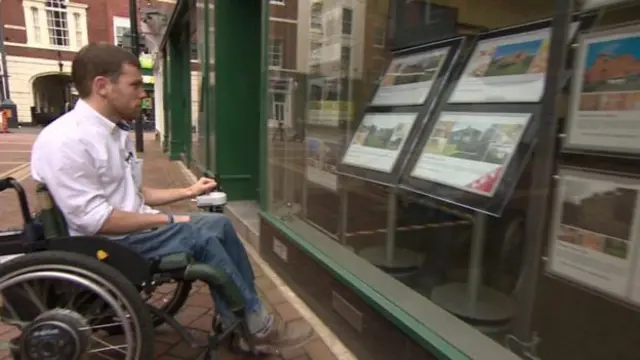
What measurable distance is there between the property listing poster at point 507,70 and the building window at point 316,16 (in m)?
1.42

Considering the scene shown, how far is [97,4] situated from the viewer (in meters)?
30.4

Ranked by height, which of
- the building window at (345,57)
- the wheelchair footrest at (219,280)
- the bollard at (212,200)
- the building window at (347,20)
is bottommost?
the wheelchair footrest at (219,280)

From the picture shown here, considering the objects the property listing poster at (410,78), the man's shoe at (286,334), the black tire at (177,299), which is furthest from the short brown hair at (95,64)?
the property listing poster at (410,78)

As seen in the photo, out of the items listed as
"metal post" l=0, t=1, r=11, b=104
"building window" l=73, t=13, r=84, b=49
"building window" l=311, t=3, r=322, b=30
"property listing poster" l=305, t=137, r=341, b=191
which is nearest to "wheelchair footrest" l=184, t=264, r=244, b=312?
"property listing poster" l=305, t=137, r=341, b=191

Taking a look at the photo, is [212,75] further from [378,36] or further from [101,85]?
[101,85]

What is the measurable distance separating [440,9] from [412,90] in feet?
3.32

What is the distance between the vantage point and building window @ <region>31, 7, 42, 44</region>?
96.5 ft

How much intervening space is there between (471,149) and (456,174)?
0.41 ft

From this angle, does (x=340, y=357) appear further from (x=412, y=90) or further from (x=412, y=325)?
(x=412, y=90)

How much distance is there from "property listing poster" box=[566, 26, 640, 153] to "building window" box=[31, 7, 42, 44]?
3514 cm

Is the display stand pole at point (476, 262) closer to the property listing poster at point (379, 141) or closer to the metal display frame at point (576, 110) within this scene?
the property listing poster at point (379, 141)

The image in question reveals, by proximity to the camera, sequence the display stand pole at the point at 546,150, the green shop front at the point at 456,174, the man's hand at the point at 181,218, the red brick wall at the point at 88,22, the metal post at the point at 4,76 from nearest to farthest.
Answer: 1. the green shop front at the point at 456,174
2. the display stand pole at the point at 546,150
3. the man's hand at the point at 181,218
4. the metal post at the point at 4,76
5. the red brick wall at the point at 88,22

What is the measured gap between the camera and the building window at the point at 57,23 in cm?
2964

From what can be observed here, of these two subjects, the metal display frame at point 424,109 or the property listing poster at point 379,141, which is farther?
the property listing poster at point 379,141
